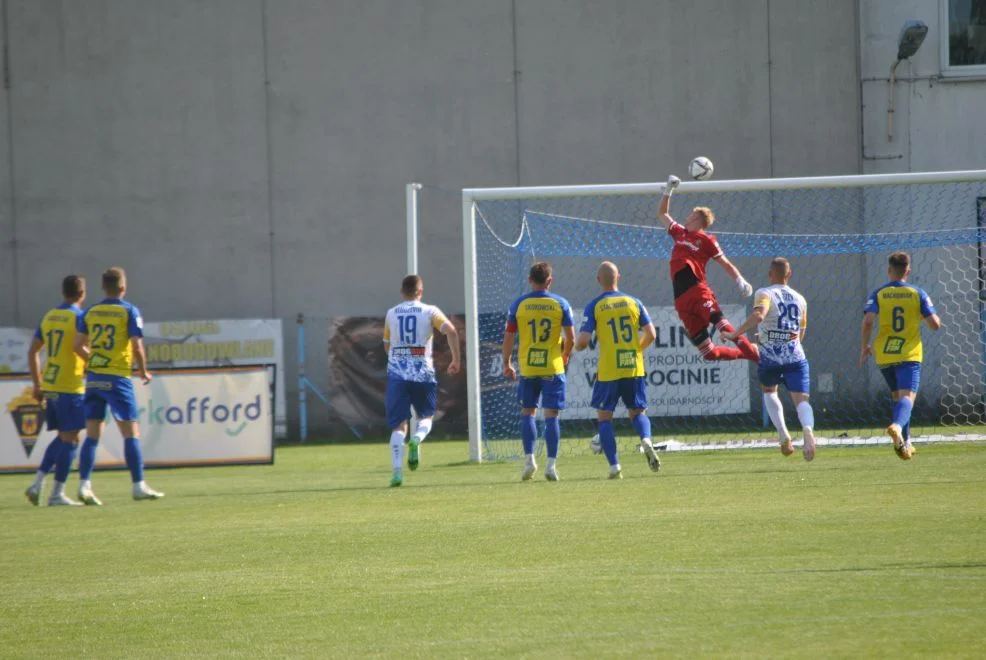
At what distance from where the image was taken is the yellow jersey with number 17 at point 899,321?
42.5ft

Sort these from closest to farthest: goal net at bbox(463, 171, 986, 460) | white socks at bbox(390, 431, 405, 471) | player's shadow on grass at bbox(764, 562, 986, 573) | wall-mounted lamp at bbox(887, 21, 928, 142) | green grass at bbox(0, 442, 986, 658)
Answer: green grass at bbox(0, 442, 986, 658) → player's shadow on grass at bbox(764, 562, 986, 573) → white socks at bbox(390, 431, 405, 471) → goal net at bbox(463, 171, 986, 460) → wall-mounted lamp at bbox(887, 21, 928, 142)

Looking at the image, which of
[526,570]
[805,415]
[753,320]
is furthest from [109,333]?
[805,415]

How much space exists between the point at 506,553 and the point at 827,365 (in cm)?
1571

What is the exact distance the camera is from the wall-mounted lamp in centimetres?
2220

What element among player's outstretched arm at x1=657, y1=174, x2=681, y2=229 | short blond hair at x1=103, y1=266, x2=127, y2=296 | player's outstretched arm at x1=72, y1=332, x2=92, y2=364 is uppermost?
player's outstretched arm at x1=657, y1=174, x2=681, y2=229

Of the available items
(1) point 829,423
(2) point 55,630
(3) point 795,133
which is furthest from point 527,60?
(2) point 55,630

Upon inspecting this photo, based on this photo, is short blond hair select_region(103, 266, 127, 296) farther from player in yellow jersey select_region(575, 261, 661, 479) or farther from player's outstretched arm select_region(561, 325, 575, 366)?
player in yellow jersey select_region(575, 261, 661, 479)

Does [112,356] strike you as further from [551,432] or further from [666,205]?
[666,205]

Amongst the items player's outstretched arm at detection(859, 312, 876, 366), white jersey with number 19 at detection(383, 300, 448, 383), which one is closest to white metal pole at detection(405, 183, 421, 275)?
white jersey with number 19 at detection(383, 300, 448, 383)

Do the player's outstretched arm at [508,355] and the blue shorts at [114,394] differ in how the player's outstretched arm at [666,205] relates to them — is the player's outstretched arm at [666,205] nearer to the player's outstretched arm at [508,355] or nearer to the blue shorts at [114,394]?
the player's outstretched arm at [508,355]

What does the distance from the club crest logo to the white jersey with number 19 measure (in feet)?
23.5

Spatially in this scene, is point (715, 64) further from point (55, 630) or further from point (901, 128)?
point (55, 630)

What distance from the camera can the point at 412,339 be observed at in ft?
41.4

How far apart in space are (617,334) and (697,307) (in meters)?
0.92
